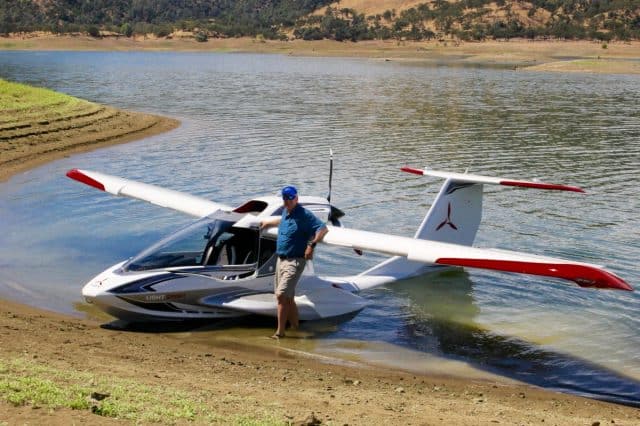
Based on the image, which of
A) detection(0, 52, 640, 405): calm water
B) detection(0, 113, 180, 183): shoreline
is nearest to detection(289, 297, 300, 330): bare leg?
detection(0, 52, 640, 405): calm water

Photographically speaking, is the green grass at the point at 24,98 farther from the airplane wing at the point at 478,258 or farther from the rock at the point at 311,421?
the rock at the point at 311,421

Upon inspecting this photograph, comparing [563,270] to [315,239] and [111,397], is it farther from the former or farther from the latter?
[111,397]

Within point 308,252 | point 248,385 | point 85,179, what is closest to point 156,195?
point 85,179

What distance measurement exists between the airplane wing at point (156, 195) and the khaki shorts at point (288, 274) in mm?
1821

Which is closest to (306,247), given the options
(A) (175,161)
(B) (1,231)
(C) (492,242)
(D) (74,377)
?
(D) (74,377)

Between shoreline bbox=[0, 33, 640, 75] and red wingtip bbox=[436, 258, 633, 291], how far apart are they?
288ft

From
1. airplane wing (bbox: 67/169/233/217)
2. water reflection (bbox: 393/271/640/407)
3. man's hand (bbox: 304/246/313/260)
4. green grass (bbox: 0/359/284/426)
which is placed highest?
airplane wing (bbox: 67/169/233/217)

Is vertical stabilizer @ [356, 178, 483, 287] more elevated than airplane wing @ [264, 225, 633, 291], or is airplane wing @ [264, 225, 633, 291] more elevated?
airplane wing @ [264, 225, 633, 291]

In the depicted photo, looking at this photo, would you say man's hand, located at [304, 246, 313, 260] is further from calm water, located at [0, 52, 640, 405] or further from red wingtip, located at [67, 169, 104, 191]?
red wingtip, located at [67, 169, 104, 191]

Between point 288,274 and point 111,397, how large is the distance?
4816 millimetres

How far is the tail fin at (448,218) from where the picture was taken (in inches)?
629

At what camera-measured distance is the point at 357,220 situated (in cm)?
2142

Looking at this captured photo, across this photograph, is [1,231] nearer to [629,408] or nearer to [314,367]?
[314,367]

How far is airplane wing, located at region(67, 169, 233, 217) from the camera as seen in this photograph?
15258mm
